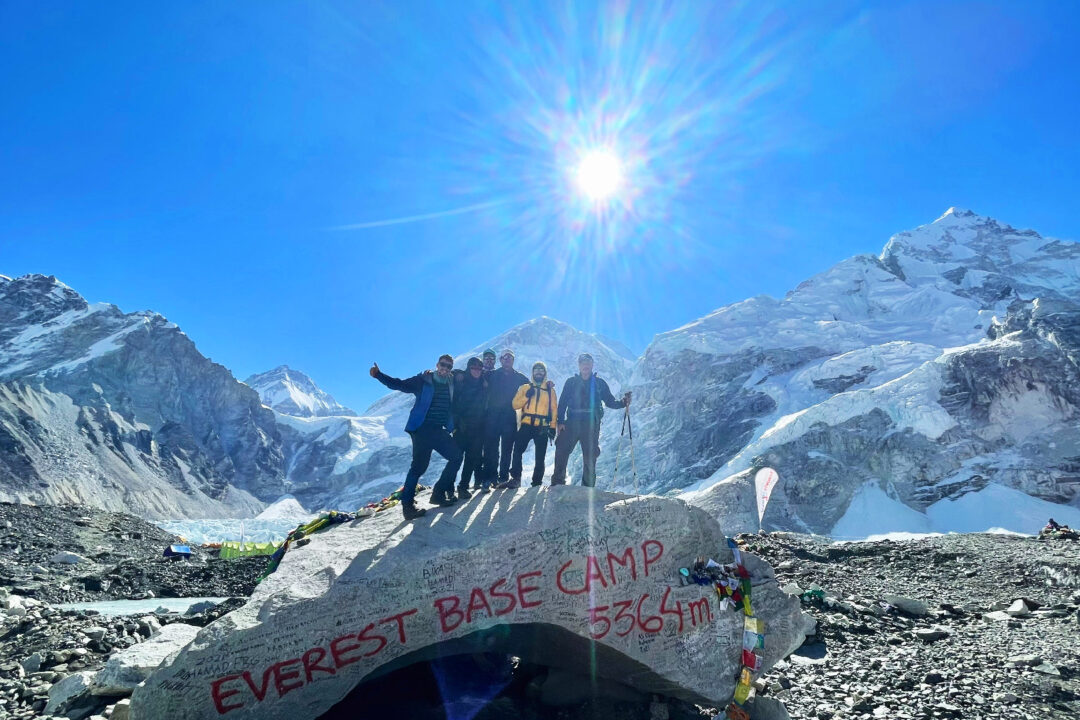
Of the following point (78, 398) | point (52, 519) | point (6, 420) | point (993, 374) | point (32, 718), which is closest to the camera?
point (32, 718)

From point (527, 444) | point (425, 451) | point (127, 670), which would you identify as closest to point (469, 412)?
point (425, 451)

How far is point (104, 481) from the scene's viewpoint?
115000 mm

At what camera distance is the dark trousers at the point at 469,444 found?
31.4ft

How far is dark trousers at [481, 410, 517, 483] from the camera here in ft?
32.4

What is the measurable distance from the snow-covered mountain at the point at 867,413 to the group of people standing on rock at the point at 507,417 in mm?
50705

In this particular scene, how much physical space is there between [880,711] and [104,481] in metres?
146

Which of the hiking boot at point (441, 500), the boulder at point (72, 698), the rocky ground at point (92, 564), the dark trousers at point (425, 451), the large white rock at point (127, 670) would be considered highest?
the dark trousers at point (425, 451)

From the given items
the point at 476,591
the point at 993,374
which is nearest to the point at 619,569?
the point at 476,591

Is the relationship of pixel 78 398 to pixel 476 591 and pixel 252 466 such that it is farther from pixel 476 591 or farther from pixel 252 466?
pixel 476 591

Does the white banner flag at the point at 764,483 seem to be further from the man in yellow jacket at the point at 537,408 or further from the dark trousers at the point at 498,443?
the man in yellow jacket at the point at 537,408

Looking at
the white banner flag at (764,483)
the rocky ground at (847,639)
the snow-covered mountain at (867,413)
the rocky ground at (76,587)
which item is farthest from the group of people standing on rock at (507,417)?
the snow-covered mountain at (867,413)

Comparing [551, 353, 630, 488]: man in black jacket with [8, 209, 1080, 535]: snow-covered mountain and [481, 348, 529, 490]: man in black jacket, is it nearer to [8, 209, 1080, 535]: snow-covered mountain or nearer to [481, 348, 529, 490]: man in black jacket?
[481, 348, 529, 490]: man in black jacket

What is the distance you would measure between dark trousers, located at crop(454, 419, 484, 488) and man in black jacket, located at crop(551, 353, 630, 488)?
1.40 metres

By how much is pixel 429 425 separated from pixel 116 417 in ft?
557
